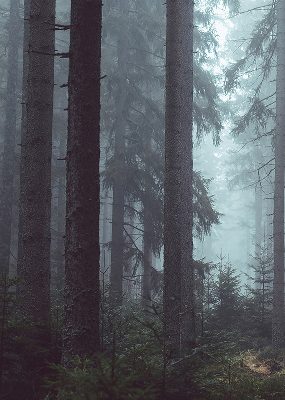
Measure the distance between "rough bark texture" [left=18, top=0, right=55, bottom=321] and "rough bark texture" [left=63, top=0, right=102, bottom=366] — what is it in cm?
158

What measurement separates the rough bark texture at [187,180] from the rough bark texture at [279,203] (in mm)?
4290

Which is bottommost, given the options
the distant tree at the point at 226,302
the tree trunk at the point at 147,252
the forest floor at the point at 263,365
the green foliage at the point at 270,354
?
the forest floor at the point at 263,365

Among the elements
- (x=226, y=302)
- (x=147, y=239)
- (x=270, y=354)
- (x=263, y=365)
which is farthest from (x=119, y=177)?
(x=263, y=365)

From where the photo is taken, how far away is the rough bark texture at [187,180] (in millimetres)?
8742

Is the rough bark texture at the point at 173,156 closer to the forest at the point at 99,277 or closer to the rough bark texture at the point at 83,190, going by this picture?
the forest at the point at 99,277

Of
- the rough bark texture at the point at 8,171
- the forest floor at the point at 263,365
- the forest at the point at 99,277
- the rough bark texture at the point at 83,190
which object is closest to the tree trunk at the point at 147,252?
the forest at the point at 99,277

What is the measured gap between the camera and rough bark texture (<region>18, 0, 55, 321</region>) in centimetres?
587

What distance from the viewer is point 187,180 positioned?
373 inches

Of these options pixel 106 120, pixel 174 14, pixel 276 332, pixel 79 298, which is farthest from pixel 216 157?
pixel 79 298

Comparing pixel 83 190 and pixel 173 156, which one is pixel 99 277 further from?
pixel 83 190

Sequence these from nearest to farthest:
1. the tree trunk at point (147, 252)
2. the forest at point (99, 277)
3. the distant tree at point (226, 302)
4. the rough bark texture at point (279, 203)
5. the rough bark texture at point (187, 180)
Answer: the forest at point (99, 277) → the rough bark texture at point (187, 180) → the rough bark texture at point (279, 203) → the distant tree at point (226, 302) → the tree trunk at point (147, 252)

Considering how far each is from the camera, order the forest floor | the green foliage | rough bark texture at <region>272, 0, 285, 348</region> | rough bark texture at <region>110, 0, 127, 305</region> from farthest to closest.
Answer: rough bark texture at <region>110, 0, 127, 305</region> → rough bark texture at <region>272, 0, 285, 348</region> → the green foliage → the forest floor

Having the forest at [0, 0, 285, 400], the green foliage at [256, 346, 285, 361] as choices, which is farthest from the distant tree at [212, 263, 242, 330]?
the green foliage at [256, 346, 285, 361]

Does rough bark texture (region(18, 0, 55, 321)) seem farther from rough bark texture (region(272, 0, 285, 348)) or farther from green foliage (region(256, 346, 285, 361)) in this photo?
rough bark texture (region(272, 0, 285, 348))
